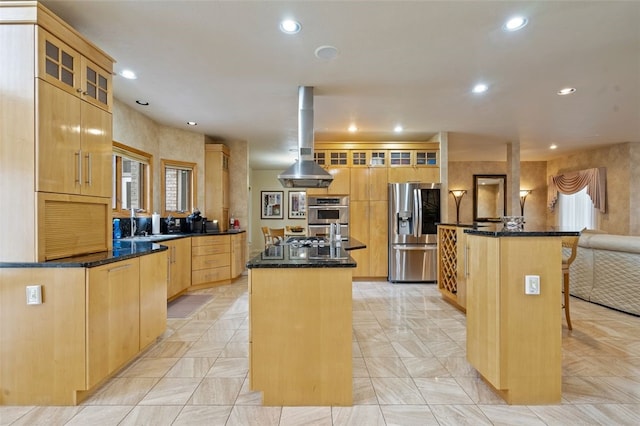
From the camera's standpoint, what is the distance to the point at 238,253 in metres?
5.39

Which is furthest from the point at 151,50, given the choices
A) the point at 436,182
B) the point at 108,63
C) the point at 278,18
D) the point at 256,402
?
the point at 436,182

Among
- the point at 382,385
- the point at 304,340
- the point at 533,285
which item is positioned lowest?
the point at 382,385

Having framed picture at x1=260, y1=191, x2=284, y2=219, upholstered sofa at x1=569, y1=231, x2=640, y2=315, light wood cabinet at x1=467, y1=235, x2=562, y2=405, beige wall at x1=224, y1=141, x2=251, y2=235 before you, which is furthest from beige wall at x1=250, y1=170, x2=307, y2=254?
light wood cabinet at x1=467, y1=235, x2=562, y2=405

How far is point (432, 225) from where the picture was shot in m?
5.22

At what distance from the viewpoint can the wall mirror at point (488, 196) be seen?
25.5ft

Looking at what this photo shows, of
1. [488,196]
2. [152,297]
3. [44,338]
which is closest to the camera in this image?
[44,338]

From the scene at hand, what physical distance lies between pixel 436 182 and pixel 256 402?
463cm

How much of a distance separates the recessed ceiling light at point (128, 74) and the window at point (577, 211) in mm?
9003

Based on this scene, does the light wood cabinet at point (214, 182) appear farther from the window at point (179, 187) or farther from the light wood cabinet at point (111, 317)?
the light wood cabinet at point (111, 317)

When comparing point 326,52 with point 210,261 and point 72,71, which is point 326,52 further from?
point 210,261

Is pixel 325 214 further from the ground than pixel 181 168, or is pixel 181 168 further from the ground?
pixel 181 168

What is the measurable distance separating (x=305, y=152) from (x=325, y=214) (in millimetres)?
2014

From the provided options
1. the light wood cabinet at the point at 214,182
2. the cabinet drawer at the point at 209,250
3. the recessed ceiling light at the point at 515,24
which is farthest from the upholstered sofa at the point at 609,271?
the light wood cabinet at the point at 214,182

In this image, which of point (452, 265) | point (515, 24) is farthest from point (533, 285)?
point (452, 265)
